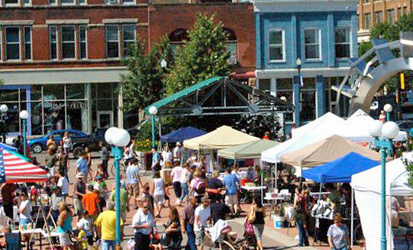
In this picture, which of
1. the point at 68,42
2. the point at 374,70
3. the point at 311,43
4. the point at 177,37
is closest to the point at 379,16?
the point at 311,43

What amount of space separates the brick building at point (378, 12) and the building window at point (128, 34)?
4354 cm

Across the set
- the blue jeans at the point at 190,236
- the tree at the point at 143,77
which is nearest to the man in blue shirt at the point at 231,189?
the blue jeans at the point at 190,236

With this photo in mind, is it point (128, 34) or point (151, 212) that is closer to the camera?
point (151, 212)

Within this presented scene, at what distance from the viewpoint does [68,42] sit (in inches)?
2146

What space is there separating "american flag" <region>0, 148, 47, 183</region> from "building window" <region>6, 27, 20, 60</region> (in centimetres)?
3396

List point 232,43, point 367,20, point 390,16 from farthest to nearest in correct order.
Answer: point 367,20
point 390,16
point 232,43

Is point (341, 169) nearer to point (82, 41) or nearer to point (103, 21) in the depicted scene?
point (103, 21)

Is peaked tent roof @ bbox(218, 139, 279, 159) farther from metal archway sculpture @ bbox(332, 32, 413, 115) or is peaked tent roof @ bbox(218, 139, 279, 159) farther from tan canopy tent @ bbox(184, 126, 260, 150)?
metal archway sculpture @ bbox(332, 32, 413, 115)

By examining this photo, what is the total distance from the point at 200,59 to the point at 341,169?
2616cm

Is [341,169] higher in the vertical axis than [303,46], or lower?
lower

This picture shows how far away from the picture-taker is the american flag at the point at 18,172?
66.3 ft

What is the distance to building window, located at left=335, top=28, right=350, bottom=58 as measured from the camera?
55438 mm

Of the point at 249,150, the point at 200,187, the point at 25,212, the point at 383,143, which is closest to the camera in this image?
the point at 383,143

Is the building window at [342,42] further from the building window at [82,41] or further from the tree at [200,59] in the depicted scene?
the building window at [82,41]
